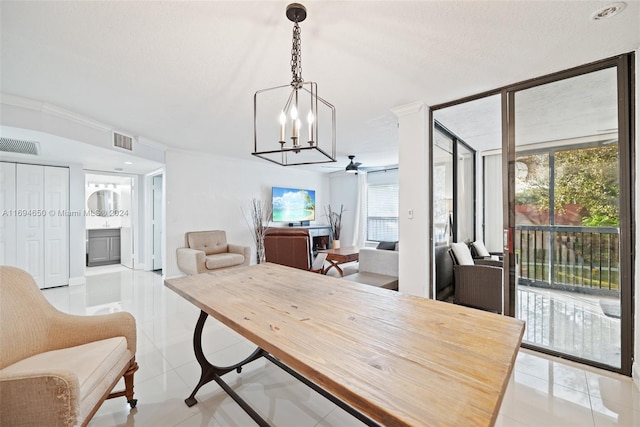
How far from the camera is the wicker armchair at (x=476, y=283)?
3.19 m

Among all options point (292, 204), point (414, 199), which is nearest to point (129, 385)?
point (414, 199)

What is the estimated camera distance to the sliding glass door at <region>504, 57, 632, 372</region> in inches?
82.6

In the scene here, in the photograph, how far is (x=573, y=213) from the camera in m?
2.31

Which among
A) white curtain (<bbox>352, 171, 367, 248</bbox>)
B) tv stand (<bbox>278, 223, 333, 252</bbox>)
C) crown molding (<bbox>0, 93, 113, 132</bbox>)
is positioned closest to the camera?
crown molding (<bbox>0, 93, 113, 132</bbox>)

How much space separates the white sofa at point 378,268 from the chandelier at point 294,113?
140 cm

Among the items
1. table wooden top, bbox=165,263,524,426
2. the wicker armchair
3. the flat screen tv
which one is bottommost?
the wicker armchair

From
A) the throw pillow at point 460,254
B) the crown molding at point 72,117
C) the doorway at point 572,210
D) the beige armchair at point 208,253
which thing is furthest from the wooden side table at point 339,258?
the crown molding at point 72,117

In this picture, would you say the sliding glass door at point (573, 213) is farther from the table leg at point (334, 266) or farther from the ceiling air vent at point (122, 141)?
the ceiling air vent at point (122, 141)

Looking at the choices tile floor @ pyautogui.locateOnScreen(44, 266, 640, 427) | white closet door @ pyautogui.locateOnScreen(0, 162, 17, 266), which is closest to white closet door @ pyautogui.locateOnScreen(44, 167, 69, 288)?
white closet door @ pyautogui.locateOnScreen(0, 162, 17, 266)

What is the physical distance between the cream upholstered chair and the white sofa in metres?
2.42

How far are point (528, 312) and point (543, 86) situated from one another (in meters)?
2.04

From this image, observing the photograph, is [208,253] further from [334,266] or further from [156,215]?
[334,266]

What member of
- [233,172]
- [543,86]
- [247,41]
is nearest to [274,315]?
[247,41]

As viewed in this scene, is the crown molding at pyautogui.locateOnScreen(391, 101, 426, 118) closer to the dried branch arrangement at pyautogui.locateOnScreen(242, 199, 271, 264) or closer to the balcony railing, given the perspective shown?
the balcony railing
